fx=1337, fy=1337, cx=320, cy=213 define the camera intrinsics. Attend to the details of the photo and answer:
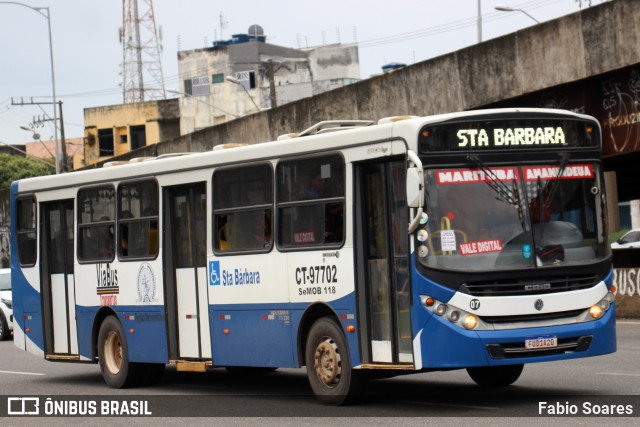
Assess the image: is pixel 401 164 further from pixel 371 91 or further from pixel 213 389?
pixel 371 91

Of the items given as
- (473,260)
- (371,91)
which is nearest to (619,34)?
(371,91)

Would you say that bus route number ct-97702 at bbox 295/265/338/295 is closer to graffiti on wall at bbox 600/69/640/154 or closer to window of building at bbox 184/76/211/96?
graffiti on wall at bbox 600/69/640/154

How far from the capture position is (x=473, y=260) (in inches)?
474

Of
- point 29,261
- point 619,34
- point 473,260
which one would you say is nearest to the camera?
point 473,260

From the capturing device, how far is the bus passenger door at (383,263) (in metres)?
12.4

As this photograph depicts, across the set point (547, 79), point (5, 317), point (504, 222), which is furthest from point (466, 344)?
point (5, 317)

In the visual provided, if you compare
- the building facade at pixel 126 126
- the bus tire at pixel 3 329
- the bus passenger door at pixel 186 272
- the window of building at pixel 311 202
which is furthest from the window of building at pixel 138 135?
the window of building at pixel 311 202

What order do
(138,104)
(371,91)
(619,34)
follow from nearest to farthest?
(619,34)
(371,91)
(138,104)

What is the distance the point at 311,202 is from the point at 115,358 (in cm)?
500

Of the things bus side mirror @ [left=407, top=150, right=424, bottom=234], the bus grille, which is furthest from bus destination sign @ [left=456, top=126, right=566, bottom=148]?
A: the bus grille

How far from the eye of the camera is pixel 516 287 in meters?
12.0

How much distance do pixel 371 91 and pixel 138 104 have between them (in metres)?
67.9

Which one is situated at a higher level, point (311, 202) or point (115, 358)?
point (311, 202)

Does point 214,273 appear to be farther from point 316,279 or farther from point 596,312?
point 596,312
